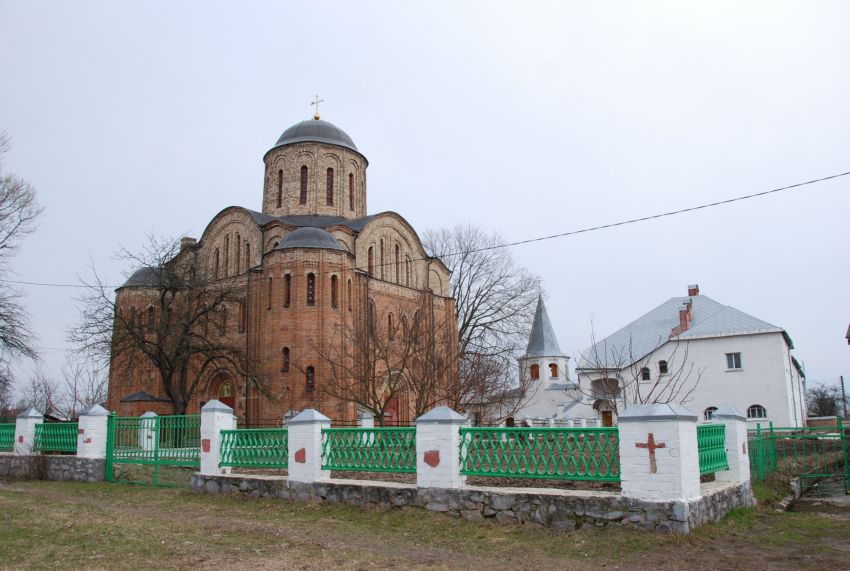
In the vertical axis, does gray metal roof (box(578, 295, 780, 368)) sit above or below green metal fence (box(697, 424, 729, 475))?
above

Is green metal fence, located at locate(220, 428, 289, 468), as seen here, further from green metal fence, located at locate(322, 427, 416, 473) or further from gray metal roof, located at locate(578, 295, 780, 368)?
gray metal roof, located at locate(578, 295, 780, 368)

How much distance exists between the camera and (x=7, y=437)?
1638 centimetres

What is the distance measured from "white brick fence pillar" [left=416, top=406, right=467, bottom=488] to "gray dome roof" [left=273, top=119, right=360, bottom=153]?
24.5 meters

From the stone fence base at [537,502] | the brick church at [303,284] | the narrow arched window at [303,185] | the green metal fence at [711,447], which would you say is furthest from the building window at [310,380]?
the green metal fence at [711,447]

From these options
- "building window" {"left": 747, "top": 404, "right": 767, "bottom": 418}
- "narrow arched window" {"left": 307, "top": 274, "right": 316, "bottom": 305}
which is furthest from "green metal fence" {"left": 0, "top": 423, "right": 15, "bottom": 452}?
"building window" {"left": 747, "top": 404, "right": 767, "bottom": 418}

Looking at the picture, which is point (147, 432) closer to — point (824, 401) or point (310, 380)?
point (310, 380)

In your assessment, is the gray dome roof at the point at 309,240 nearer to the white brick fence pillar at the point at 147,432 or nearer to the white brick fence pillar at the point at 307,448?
the white brick fence pillar at the point at 147,432

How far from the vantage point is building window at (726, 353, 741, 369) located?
3078cm

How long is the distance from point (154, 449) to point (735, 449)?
10.2 meters

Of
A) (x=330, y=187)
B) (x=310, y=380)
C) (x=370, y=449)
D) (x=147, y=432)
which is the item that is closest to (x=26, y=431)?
(x=147, y=432)

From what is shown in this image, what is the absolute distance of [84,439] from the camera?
14039 millimetres

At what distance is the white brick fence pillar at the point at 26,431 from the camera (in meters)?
15.6

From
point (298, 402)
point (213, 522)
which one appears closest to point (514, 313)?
point (298, 402)

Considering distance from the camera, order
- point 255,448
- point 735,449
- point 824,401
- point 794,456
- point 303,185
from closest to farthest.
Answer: point 735,449
point 255,448
point 794,456
point 303,185
point 824,401
